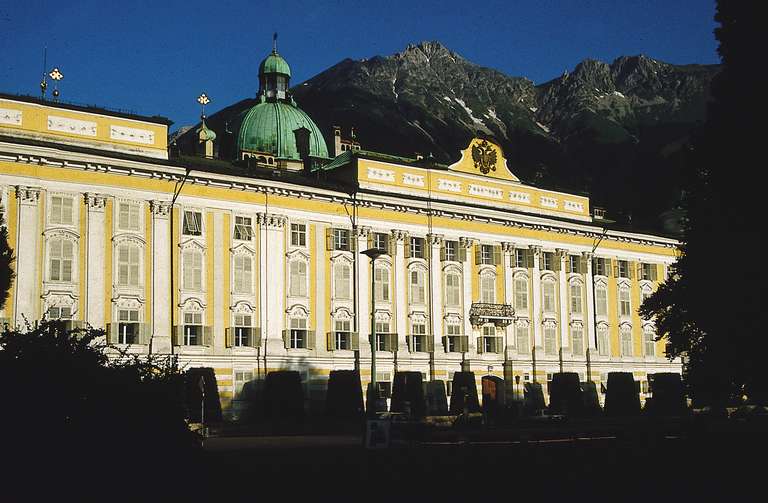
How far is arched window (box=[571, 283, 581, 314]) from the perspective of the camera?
85.2 meters

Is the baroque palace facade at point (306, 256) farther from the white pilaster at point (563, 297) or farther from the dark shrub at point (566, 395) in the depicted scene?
the dark shrub at point (566, 395)

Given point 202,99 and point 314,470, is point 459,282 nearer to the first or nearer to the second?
point 202,99

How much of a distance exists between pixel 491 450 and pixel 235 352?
30.1 m

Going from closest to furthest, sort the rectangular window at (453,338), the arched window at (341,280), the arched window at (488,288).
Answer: the arched window at (341,280) → the rectangular window at (453,338) → the arched window at (488,288)

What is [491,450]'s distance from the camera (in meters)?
39.1

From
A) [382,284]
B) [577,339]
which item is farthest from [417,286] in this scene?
[577,339]

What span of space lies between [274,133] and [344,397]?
34.9 metres

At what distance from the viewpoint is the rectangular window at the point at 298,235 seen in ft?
230

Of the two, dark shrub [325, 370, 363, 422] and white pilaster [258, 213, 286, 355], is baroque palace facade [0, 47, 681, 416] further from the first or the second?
dark shrub [325, 370, 363, 422]

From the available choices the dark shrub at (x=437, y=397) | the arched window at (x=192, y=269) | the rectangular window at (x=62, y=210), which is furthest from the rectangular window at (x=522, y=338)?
the rectangular window at (x=62, y=210)

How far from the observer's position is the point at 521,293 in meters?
81.8

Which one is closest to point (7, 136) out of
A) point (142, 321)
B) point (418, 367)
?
point (142, 321)

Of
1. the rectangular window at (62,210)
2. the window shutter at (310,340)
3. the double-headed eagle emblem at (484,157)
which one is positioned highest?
the double-headed eagle emblem at (484,157)

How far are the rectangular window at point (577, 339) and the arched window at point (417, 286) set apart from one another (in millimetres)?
15304
